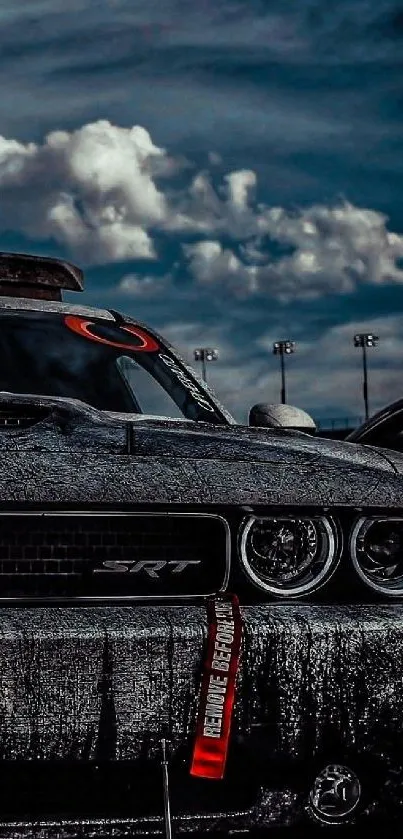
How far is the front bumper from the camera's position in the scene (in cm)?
206

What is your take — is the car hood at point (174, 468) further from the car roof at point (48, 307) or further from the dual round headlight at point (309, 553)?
the car roof at point (48, 307)

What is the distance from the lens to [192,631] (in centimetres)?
214

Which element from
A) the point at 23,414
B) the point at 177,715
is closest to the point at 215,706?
the point at 177,715

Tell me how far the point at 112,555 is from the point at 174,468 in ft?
0.71

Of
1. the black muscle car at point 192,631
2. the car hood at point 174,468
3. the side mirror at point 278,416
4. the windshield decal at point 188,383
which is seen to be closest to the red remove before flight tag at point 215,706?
the black muscle car at point 192,631

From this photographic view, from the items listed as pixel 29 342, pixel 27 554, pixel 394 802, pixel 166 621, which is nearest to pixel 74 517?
pixel 27 554

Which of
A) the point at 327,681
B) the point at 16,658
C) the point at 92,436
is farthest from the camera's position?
the point at 92,436

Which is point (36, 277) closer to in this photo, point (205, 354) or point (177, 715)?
point (177, 715)

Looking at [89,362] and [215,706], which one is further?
[89,362]

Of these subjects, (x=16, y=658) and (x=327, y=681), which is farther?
(x=327, y=681)

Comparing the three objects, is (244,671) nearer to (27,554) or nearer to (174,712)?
(174,712)

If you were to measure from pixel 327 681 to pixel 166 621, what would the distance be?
34cm

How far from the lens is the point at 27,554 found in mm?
2227

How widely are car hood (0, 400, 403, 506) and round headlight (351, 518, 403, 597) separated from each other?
3.0 inches
